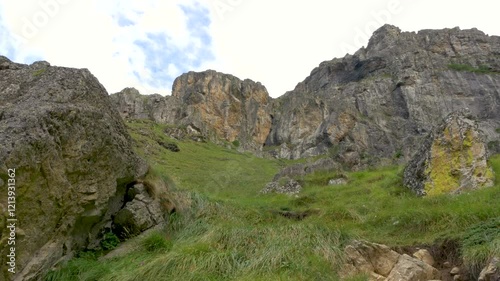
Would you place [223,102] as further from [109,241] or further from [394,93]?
[109,241]

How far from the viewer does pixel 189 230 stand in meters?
8.04

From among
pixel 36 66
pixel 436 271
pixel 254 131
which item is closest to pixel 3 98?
pixel 36 66

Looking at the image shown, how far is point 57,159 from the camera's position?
6.23 m

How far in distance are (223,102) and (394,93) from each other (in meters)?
45.2

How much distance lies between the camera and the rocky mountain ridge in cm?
7869

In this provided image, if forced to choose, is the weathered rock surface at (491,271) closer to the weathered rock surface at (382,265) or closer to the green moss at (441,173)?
the weathered rock surface at (382,265)

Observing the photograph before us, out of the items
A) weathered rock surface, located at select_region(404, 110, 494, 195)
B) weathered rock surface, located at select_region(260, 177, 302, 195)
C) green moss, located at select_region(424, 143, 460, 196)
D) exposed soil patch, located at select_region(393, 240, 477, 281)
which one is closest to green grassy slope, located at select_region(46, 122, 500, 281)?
exposed soil patch, located at select_region(393, 240, 477, 281)

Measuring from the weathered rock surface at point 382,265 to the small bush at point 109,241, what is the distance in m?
4.09

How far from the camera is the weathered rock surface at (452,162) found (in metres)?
12.1

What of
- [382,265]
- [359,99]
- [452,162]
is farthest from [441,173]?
[359,99]

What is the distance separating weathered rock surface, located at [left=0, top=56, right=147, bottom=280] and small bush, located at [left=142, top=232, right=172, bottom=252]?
3.18 feet

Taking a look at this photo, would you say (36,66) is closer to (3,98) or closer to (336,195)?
(3,98)

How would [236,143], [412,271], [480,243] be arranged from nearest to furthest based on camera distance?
[412,271] → [480,243] → [236,143]

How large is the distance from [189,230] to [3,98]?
416cm
